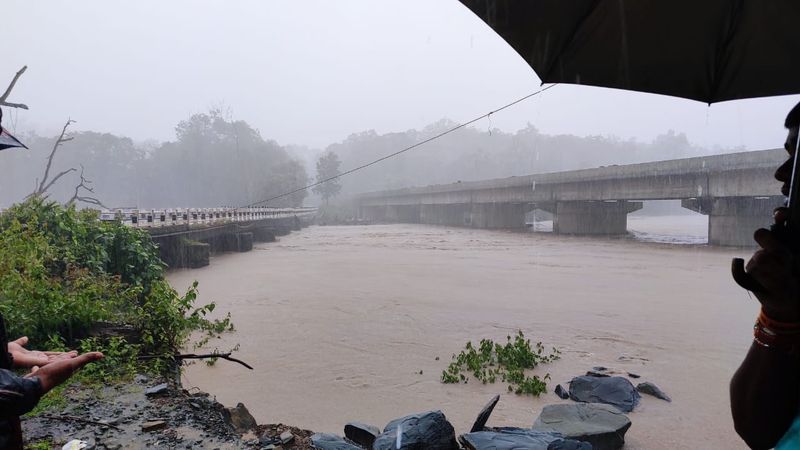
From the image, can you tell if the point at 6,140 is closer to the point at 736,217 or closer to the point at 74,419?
the point at 74,419

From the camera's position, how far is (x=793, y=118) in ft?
4.08

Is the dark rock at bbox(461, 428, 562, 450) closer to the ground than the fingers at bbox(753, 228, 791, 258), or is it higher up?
closer to the ground

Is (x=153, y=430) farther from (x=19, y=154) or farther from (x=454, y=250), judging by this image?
(x=19, y=154)

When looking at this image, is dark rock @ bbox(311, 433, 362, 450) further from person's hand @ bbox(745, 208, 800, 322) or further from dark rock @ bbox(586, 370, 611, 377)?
dark rock @ bbox(586, 370, 611, 377)

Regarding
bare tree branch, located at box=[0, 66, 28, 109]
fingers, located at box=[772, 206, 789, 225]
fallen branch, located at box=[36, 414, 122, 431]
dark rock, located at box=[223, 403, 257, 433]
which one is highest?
bare tree branch, located at box=[0, 66, 28, 109]

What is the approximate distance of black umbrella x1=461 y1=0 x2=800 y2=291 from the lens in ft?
6.24

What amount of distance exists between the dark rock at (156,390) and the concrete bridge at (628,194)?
→ 23.1 meters

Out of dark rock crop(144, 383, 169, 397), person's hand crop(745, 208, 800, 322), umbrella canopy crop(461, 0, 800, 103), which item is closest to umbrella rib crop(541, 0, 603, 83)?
umbrella canopy crop(461, 0, 800, 103)

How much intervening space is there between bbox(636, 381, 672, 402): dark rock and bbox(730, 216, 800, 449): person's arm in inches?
224

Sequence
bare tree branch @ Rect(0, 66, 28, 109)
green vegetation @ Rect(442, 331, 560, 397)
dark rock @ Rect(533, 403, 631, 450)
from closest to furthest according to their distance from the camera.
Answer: dark rock @ Rect(533, 403, 631, 450), green vegetation @ Rect(442, 331, 560, 397), bare tree branch @ Rect(0, 66, 28, 109)

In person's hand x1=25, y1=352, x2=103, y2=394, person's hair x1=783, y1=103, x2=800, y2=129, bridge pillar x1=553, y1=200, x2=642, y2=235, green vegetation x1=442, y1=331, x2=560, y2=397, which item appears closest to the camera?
person's hair x1=783, y1=103, x2=800, y2=129

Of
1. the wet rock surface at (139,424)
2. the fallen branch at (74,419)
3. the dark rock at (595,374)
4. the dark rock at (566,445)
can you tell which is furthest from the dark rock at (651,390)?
the fallen branch at (74,419)

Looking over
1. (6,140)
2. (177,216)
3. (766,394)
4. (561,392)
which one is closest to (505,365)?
(561,392)

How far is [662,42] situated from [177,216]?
20.4 m
